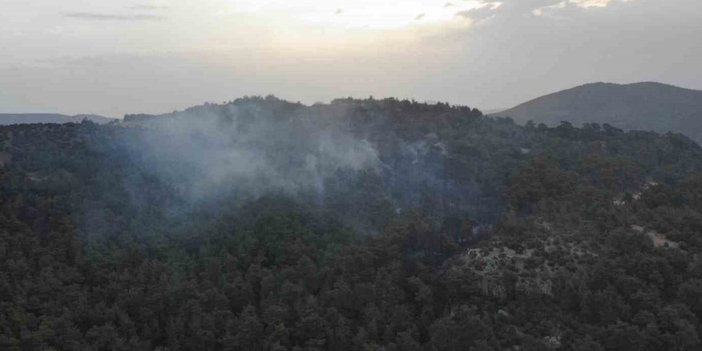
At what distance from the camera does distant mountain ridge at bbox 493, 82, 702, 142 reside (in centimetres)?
8462

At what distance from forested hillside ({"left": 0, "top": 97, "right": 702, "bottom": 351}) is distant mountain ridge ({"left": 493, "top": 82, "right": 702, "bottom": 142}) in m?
47.5

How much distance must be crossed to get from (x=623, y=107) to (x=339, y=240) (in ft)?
246

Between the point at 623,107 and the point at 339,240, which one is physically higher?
the point at 623,107

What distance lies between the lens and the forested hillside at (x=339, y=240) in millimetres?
22031

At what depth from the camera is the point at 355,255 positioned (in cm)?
2597

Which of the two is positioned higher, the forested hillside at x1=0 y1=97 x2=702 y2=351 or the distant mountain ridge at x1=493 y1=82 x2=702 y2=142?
the distant mountain ridge at x1=493 y1=82 x2=702 y2=142

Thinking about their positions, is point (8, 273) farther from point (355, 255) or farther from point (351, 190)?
point (351, 190)

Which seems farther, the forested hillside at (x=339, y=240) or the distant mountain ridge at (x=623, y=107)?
the distant mountain ridge at (x=623, y=107)

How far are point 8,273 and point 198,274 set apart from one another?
6.68m

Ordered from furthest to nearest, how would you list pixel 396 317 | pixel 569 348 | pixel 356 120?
pixel 356 120 < pixel 396 317 < pixel 569 348

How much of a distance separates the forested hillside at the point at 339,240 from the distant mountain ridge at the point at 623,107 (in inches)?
1869

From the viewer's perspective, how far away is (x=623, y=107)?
91438 mm

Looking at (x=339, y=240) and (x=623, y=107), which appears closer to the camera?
(x=339, y=240)

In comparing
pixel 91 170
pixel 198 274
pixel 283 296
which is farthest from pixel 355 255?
pixel 91 170
